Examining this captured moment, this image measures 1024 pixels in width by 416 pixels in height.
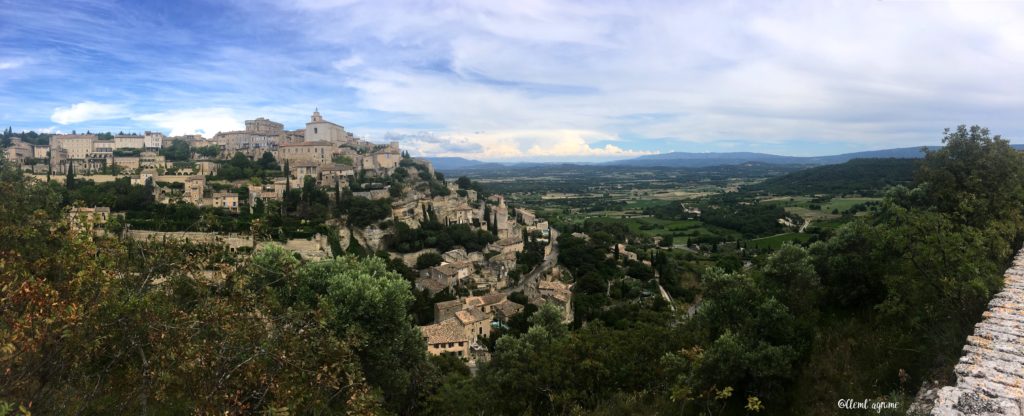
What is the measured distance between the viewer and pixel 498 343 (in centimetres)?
1652

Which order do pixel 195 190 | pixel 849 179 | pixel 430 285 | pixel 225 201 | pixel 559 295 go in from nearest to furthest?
1. pixel 559 295
2. pixel 430 285
3. pixel 225 201
4. pixel 195 190
5. pixel 849 179

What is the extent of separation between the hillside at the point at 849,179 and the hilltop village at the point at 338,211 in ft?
265

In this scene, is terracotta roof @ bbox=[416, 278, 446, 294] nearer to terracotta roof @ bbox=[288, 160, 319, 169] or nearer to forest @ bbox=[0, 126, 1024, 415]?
forest @ bbox=[0, 126, 1024, 415]

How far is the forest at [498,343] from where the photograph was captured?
6.13 meters

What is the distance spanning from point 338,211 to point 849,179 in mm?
124547

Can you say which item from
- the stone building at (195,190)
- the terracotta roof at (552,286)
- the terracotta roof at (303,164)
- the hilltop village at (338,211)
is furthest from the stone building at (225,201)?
the terracotta roof at (552,286)

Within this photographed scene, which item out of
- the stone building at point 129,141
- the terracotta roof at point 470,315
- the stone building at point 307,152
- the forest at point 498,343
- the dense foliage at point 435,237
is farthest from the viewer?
the stone building at point 129,141

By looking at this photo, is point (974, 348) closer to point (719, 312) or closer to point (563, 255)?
point (719, 312)

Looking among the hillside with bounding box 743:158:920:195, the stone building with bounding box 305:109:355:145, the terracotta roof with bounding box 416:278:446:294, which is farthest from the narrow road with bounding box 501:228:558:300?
the hillside with bounding box 743:158:920:195

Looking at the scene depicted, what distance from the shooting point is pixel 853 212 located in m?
74.6

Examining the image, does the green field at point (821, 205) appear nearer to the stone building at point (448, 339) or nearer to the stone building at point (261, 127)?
the stone building at point (448, 339)

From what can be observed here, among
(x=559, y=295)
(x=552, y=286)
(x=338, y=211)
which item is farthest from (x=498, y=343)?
(x=338, y=211)

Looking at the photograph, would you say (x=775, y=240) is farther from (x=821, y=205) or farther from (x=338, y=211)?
(x=338, y=211)

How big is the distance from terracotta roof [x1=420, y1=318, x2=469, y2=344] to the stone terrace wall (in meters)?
25.7
